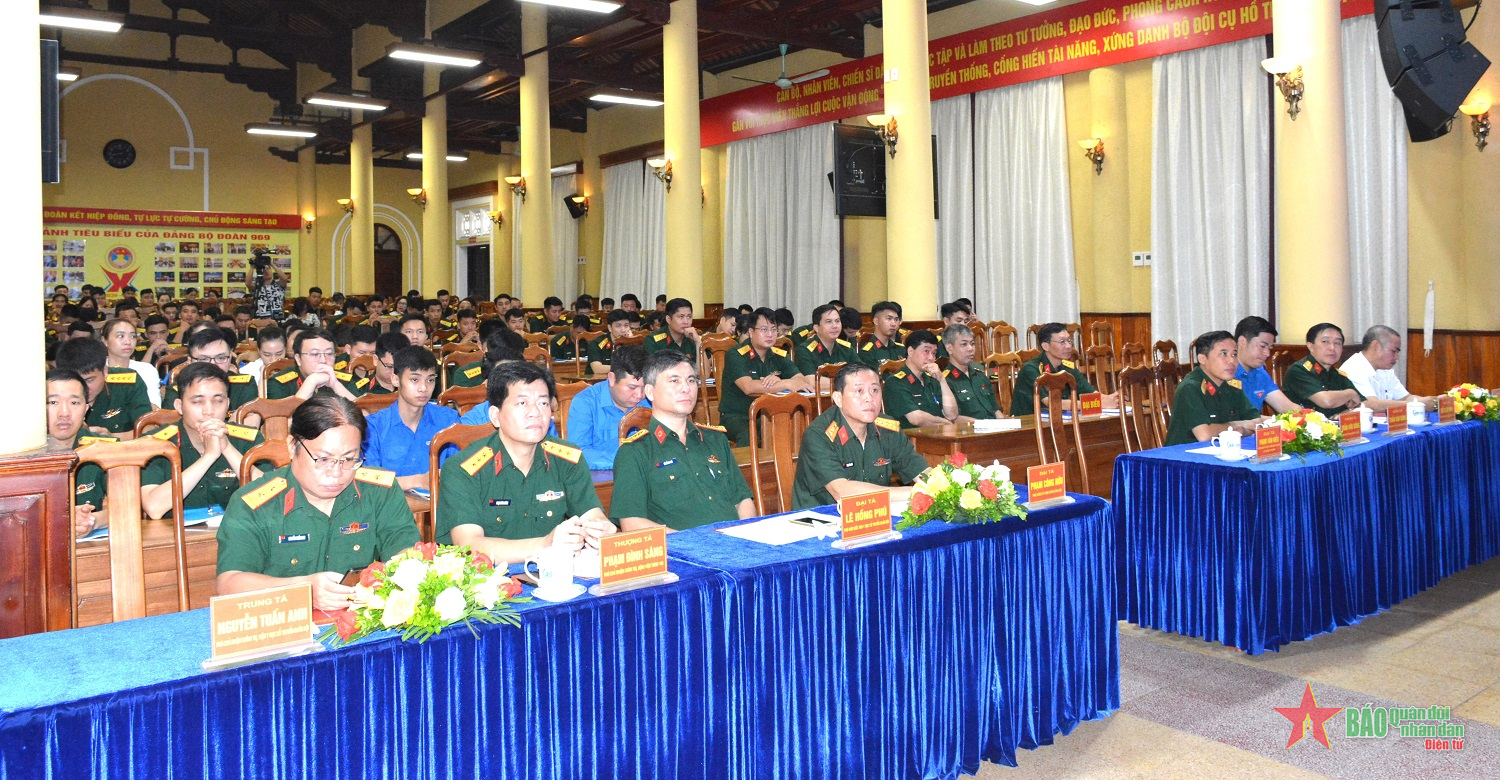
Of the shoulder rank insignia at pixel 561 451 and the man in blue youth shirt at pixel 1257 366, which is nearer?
the shoulder rank insignia at pixel 561 451

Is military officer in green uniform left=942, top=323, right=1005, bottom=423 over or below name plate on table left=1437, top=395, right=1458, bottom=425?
over

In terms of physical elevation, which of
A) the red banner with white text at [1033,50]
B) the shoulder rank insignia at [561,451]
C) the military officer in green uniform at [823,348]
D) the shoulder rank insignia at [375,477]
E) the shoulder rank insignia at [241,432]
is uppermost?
the red banner with white text at [1033,50]

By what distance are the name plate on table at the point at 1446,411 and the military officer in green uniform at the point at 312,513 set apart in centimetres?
401

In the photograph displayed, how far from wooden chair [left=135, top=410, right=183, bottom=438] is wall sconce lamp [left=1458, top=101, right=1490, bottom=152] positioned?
7811 mm

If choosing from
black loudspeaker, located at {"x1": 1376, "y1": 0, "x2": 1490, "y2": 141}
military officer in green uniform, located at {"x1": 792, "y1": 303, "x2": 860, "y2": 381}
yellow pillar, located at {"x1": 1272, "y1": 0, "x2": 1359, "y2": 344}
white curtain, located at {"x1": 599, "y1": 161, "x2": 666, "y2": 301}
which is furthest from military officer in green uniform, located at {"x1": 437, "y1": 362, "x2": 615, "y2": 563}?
white curtain, located at {"x1": 599, "y1": 161, "x2": 666, "y2": 301}

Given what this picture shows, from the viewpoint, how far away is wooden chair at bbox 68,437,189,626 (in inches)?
88.3

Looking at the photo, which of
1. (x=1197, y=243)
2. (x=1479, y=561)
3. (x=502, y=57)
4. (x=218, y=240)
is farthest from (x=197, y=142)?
(x=1479, y=561)

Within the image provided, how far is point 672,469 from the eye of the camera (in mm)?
3000

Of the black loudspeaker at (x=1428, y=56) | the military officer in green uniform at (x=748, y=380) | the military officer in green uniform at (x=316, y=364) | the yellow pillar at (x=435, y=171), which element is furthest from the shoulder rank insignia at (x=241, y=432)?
the yellow pillar at (x=435, y=171)

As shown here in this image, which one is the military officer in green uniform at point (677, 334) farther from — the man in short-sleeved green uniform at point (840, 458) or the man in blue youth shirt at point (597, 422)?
the man in short-sleeved green uniform at point (840, 458)

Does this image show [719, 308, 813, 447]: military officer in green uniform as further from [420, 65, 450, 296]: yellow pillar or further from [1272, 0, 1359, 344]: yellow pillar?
[420, 65, 450, 296]: yellow pillar

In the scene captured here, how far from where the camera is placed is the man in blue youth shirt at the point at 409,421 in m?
3.68

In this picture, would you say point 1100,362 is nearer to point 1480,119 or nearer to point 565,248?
point 1480,119

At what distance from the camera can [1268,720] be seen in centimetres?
283
